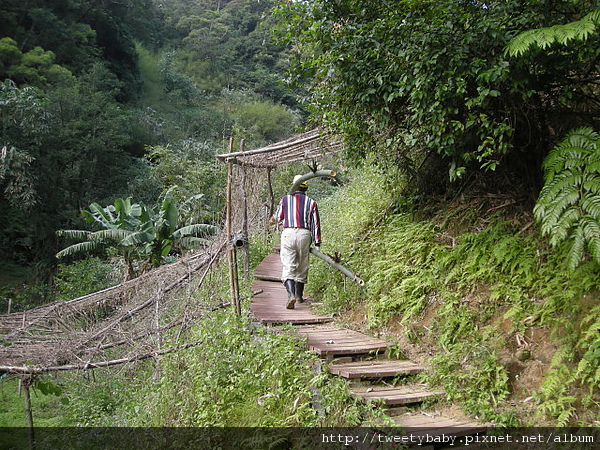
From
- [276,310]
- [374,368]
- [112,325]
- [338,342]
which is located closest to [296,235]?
[276,310]

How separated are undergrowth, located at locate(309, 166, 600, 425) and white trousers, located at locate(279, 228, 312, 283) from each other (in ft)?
2.35

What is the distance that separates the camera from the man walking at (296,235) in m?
6.58

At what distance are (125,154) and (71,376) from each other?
15.4m

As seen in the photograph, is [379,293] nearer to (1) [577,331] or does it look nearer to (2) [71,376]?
(1) [577,331]

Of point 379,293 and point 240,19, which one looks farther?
point 240,19

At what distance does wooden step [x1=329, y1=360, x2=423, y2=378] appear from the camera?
4.40 meters

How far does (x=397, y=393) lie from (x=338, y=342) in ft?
3.42

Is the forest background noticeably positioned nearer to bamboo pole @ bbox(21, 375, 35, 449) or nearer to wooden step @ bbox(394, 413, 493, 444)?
wooden step @ bbox(394, 413, 493, 444)

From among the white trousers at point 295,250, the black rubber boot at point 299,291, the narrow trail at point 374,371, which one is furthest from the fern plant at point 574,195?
the black rubber boot at point 299,291

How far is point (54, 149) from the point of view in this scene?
19.0m

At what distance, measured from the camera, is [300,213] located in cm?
662

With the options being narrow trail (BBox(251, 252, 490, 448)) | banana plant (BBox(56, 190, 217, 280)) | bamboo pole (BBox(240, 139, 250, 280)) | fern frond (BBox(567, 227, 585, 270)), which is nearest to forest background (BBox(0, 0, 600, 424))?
fern frond (BBox(567, 227, 585, 270))

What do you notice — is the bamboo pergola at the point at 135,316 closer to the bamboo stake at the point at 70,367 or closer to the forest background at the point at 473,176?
the bamboo stake at the point at 70,367

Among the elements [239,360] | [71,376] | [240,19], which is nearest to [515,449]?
[239,360]
